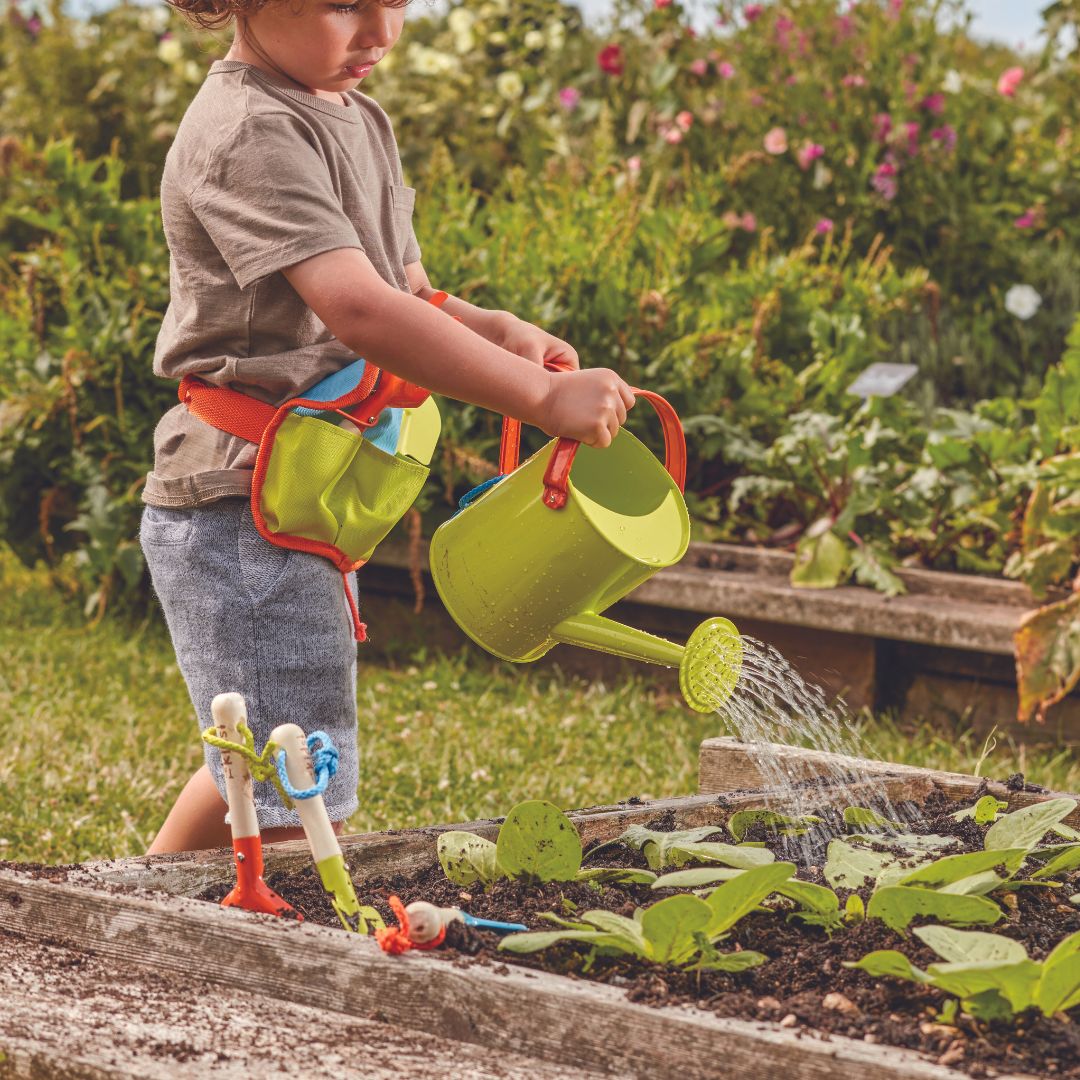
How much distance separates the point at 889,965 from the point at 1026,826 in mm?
476

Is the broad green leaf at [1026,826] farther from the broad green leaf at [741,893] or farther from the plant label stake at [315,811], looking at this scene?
the plant label stake at [315,811]

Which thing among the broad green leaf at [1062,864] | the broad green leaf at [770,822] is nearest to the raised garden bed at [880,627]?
the broad green leaf at [770,822]

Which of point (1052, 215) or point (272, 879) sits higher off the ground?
point (1052, 215)

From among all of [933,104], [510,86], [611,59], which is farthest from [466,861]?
[510,86]

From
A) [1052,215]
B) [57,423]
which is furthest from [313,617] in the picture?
[1052,215]

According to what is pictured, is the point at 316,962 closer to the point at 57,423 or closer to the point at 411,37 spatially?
the point at 57,423

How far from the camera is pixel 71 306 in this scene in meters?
3.94

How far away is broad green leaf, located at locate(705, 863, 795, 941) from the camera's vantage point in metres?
1.45

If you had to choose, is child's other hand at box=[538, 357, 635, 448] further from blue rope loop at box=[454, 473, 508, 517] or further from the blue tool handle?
the blue tool handle

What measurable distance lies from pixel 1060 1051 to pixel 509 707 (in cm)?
217

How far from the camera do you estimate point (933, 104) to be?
5.24m

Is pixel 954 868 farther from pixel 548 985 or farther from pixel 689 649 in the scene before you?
pixel 548 985

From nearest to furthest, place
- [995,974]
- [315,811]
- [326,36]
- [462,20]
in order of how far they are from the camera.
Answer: [995,974] < [315,811] < [326,36] < [462,20]

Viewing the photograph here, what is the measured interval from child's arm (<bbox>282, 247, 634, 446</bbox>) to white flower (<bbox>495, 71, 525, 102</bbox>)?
472cm
